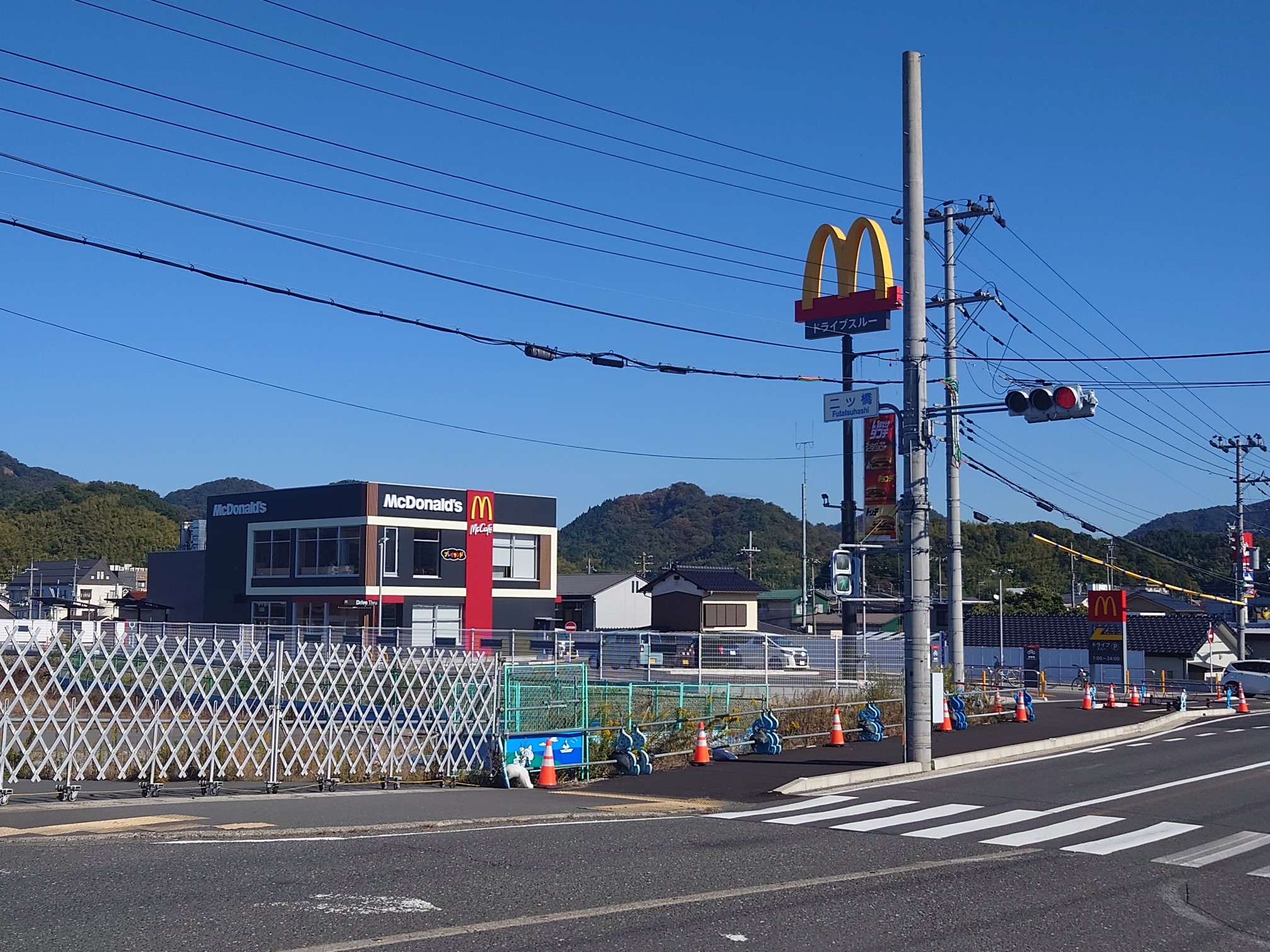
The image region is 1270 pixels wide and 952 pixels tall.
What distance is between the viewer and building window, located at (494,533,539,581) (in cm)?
6312

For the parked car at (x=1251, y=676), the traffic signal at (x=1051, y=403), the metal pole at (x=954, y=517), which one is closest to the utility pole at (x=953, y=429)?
the metal pole at (x=954, y=517)

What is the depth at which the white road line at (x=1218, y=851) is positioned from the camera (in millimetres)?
12648

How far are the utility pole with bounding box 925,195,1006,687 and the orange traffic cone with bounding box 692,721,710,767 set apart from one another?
13227 mm

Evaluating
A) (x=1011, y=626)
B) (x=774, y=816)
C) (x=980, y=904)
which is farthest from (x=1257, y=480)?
(x=980, y=904)

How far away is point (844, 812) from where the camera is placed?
651 inches

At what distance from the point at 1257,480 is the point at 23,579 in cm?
11071

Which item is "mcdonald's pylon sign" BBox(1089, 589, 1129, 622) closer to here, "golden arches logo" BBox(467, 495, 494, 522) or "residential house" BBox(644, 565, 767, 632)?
"golden arches logo" BBox(467, 495, 494, 522)

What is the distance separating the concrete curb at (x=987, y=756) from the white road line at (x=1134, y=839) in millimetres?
5532

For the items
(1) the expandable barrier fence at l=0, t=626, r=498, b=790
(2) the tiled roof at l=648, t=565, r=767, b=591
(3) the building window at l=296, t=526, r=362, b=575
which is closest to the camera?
(1) the expandable barrier fence at l=0, t=626, r=498, b=790

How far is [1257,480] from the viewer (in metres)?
62.5

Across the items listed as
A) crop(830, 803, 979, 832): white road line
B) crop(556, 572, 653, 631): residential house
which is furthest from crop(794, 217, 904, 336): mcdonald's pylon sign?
crop(556, 572, 653, 631): residential house

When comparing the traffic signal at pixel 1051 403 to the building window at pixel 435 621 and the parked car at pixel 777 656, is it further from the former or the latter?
the building window at pixel 435 621

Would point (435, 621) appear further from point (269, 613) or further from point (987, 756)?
point (987, 756)

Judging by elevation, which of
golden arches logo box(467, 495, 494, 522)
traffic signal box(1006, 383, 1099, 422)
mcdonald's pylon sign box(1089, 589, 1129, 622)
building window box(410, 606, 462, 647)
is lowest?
building window box(410, 606, 462, 647)
